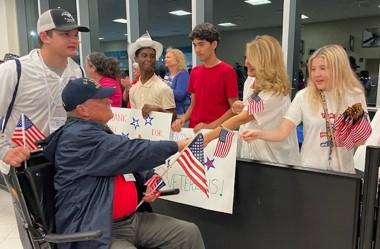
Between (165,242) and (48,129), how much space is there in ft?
3.08

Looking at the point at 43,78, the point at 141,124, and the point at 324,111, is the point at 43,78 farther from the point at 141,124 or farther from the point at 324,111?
the point at 324,111

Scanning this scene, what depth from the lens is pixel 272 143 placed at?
1969mm

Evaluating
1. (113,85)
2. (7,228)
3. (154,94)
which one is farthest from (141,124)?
(7,228)

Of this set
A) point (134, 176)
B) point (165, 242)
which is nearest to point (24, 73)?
point (134, 176)

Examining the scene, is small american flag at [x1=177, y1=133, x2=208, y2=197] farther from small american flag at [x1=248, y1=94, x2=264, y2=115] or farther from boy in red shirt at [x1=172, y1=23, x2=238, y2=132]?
boy in red shirt at [x1=172, y1=23, x2=238, y2=132]

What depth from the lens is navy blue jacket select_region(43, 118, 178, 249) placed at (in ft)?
5.06

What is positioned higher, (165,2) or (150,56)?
(165,2)

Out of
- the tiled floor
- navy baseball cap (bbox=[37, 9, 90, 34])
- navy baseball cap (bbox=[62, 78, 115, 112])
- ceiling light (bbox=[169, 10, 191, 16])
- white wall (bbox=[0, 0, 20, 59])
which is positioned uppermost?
ceiling light (bbox=[169, 10, 191, 16])

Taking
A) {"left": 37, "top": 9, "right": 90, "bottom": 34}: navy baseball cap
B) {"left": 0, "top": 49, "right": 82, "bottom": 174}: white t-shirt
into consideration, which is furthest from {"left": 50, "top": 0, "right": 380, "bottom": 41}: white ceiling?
{"left": 0, "top": 49, "right": 82, "bottom": 174}: white t-shirt

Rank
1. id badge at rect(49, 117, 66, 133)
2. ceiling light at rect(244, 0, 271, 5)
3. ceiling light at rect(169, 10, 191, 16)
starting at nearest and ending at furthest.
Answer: id badge at rect(49, 117, 66, 133) < ceiling light at rect(244, 0, 271, 5) < ceiling light at rect(169, 10, 191, 16)

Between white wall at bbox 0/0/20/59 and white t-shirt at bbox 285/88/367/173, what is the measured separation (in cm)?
682

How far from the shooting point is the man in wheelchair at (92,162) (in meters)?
1.54

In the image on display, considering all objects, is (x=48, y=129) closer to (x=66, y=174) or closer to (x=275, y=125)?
(x=66, y=174)

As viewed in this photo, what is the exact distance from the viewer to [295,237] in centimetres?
181
